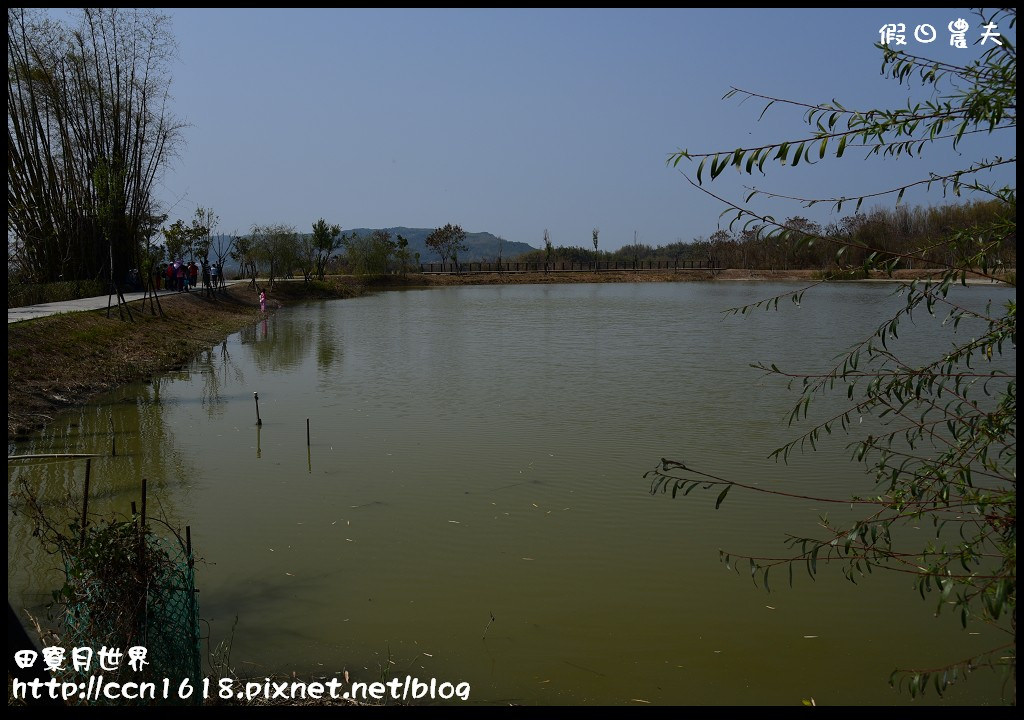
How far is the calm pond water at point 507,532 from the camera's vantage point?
507 cm

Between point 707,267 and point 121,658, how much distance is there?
69.1 meters

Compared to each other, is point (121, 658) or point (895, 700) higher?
point (121, 658)

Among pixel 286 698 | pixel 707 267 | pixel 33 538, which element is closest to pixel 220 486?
pixel 33 538

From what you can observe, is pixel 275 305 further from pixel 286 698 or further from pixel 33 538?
pixel 286 698

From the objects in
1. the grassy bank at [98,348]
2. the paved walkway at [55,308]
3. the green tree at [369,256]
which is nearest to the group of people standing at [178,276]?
the grassy bank at [98,348]

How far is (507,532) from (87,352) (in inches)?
442

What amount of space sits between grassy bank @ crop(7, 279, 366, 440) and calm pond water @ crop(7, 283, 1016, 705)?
0.54 metres

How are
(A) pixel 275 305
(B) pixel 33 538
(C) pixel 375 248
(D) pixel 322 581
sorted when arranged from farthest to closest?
(C) pixel 375 248 < (A) pixel 275 305 < (B) pixel 33 538 < (D) pixel 322 581

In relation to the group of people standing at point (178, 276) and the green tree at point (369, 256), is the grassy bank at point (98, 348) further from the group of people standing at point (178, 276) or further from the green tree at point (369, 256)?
the green tree at point (369, 256)

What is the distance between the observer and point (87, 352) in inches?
603

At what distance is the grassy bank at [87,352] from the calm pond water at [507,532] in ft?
1.76

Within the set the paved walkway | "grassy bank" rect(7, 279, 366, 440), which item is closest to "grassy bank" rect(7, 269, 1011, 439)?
"grassy bank" rect(7, 279, 366, 440)

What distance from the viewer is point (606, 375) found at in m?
15.7

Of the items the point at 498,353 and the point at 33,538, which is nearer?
the point at 33,538
